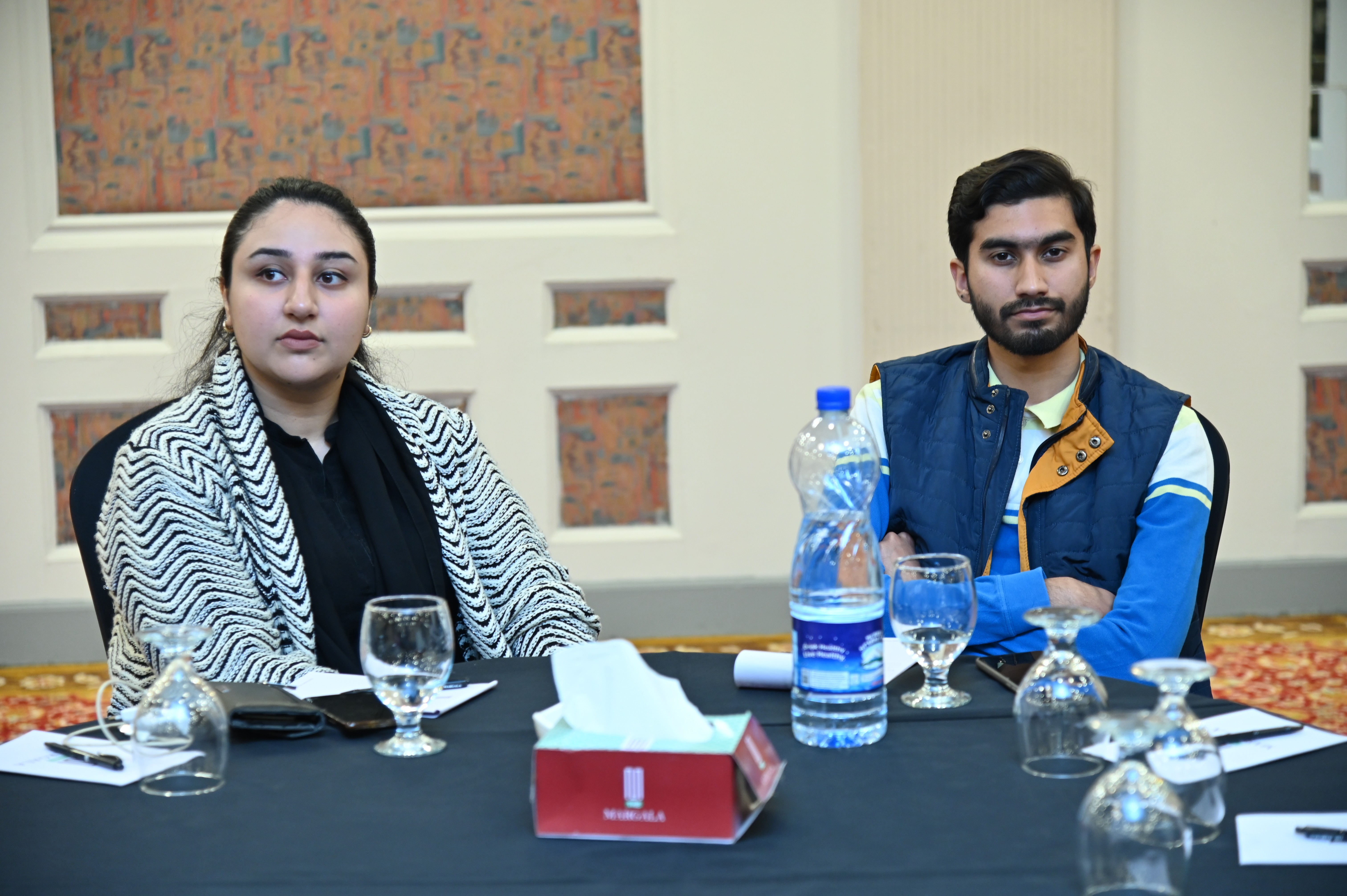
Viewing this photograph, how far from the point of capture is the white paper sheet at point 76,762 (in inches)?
43.3

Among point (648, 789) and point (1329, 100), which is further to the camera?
point (1329, 100)

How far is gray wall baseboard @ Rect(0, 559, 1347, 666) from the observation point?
352cm

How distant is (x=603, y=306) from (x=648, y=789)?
9.01 feet

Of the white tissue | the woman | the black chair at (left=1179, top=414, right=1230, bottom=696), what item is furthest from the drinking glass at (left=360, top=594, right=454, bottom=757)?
the black chair at (left=1179, top=414, right=1230, bottom=696)

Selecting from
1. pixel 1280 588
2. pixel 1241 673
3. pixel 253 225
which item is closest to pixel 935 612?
pixel 253 225

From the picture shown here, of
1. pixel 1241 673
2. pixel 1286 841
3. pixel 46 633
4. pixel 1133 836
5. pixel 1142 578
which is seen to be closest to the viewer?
pixel 1133 836

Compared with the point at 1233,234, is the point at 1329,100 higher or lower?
higher

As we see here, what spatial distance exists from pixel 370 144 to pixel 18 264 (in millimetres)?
973

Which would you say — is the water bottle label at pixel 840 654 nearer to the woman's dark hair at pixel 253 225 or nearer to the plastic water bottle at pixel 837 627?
the plastic water bottle at pixel 837 627

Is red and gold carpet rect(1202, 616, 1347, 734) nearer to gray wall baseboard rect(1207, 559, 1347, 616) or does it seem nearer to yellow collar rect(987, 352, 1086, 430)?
gray wall baseboard rect(1207, 559, 1347, 616)

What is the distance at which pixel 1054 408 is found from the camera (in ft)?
6.18

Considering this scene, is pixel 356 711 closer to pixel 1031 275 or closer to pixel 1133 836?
pixel 1133 836

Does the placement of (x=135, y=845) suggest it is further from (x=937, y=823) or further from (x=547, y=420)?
(x=547, y=420)

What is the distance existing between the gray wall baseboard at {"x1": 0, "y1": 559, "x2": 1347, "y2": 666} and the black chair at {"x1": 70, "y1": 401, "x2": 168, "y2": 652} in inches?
76.7
